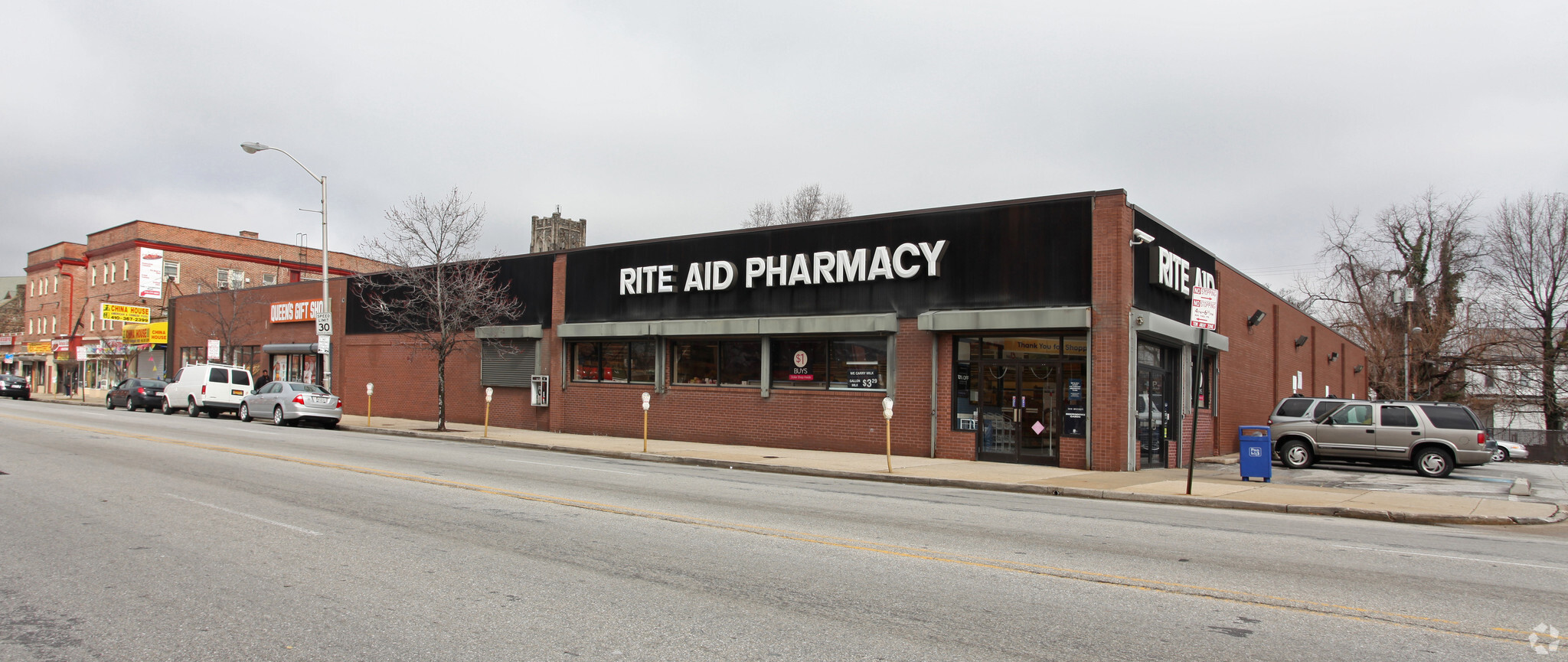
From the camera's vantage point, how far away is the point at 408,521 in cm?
931

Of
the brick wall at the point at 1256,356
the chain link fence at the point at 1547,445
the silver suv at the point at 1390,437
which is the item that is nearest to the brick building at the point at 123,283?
the brick wall at the point at 1256,356

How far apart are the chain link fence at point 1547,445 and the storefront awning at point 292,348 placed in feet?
165

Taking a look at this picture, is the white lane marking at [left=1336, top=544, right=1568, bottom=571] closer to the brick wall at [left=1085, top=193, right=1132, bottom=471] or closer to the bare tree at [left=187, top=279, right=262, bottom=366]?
the brick wall at [left=1085, top=193, right=1132, bottom=471]

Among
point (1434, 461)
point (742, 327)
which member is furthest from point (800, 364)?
point (1434, 461)

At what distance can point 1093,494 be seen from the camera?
1384cm

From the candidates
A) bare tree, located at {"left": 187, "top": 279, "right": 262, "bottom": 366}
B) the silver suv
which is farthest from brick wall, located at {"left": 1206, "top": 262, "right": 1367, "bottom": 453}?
bare tree, located at {"left": 187, "top": 279, "right": 262, "bottom": 366}

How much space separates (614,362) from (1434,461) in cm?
1968

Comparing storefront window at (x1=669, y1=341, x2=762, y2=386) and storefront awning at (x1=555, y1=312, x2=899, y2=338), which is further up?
storefront awning at (x1=555, y1=312, x2=899, y2=338)

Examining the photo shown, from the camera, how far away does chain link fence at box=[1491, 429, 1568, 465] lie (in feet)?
128

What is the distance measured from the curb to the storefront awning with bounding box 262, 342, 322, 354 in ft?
63.1

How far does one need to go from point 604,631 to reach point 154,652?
2492 millimetres

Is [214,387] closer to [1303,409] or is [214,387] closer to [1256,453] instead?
[1256,453]

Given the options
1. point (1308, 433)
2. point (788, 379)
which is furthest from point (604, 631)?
point (1308, 433)

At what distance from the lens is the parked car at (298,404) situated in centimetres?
2750
